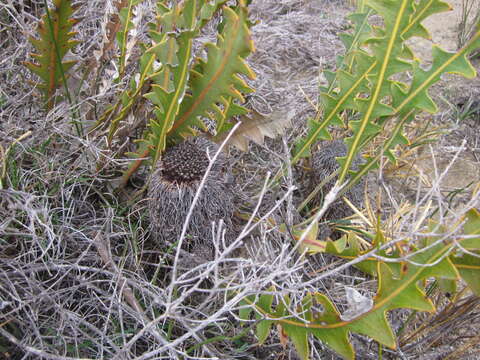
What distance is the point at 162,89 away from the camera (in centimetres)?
108

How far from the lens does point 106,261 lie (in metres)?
1.10

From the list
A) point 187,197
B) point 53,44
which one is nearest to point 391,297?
point 187,197

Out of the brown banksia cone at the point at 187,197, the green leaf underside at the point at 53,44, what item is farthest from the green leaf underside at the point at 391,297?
the green leaf underside at the point at 53,44

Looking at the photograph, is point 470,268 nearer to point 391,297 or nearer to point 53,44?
point 391,297

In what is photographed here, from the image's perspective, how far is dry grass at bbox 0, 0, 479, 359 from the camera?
3.26 ft

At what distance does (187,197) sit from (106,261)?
247mm

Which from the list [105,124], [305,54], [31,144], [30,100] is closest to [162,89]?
[105,124]

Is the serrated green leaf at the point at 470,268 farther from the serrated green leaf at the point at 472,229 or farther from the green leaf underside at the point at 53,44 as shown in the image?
the green leaf underside at the point at 53,44

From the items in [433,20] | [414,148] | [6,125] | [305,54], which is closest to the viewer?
[6,125]

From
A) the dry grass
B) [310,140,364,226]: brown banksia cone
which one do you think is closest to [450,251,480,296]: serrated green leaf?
the dry grass

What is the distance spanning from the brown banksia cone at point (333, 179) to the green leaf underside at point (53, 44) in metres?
0.78

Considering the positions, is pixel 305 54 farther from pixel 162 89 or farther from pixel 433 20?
pixel 162 89

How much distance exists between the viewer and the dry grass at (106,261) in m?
0.99

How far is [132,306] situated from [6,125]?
1.95 feet
